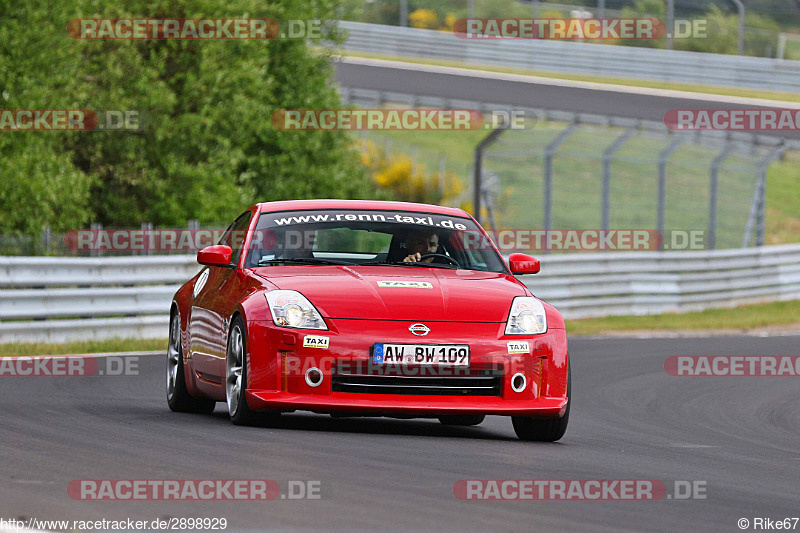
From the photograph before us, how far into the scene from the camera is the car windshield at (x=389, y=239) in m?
9.59

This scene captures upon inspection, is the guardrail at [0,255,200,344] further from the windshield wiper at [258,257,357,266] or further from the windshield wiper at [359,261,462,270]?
the windshield wiper at [359,261,462,270]

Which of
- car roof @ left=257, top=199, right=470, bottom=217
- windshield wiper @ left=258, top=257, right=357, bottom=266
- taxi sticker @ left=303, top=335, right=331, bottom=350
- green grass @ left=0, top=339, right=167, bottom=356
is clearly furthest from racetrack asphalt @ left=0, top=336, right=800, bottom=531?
green grass @ left=0, top=339, right=167, bottom=356

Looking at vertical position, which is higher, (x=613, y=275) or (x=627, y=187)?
(x=613, y=275)

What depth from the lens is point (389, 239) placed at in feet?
32.7

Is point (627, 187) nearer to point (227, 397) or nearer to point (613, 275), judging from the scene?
point (613, 275)

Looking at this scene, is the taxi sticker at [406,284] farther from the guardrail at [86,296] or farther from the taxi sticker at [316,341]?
the guardrail at [86,296]

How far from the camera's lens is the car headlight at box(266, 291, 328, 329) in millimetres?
8492

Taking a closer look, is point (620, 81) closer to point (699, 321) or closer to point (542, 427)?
point (699, 321)

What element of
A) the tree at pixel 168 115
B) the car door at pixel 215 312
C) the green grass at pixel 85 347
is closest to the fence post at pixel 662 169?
the tree at pixel 168 115

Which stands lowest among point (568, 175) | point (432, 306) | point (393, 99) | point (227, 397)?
point (568, 175)

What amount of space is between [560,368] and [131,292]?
9189 millimetres

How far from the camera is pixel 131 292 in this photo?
1716 cm

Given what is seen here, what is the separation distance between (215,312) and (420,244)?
138 centimetres

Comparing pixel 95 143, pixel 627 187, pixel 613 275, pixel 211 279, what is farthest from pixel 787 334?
pixel 627 187
